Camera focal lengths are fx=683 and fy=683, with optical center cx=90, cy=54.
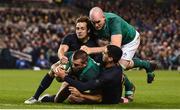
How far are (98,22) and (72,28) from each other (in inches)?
1002

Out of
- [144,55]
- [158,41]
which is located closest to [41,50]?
[144,55]

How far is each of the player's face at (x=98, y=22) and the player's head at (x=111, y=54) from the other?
2.79 feet

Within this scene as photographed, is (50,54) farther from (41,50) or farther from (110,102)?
(110,102)

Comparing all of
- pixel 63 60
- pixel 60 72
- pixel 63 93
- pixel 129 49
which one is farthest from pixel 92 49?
pixel 129 49

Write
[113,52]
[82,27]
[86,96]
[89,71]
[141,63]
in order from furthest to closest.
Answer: [141,63], [82,27], [86,96], [89,71], [113,52]

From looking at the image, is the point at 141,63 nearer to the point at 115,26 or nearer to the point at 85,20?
the point at 115,26

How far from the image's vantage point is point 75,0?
44219mm

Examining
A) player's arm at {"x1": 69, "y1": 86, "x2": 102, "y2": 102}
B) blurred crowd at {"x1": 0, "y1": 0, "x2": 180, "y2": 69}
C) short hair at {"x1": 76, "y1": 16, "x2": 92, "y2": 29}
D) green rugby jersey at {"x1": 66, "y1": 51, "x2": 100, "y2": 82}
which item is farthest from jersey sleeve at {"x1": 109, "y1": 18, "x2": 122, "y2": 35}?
blurred crowd at {"x1": 0, "y1": 0, "x2": 180, "y2": 69}

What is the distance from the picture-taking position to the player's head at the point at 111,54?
35.7ft

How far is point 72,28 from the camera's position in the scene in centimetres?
3709

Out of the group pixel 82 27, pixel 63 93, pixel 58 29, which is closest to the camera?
pixel 82 27

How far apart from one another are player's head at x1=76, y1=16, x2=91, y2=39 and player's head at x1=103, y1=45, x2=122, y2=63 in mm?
763

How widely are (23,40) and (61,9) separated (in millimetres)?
8210

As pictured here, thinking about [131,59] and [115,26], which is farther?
[131,59]
